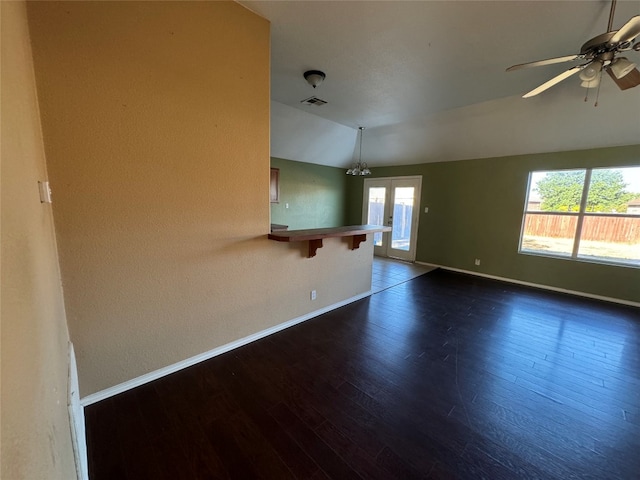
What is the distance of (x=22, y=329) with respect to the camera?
63 centimetres

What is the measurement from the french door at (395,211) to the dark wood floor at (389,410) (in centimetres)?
354

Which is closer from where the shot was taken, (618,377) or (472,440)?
(472,440)

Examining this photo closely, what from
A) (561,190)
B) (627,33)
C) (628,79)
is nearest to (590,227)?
(561,190)

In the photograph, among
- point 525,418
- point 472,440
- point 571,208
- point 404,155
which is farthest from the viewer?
point 404,155

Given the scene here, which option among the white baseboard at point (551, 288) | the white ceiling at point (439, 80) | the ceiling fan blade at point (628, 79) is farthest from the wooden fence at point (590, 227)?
the ceiling fan blade at point (628, 79)

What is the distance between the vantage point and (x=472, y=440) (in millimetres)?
1621

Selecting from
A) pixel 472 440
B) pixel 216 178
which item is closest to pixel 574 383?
pixel 472 440

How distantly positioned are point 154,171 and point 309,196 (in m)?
4.73

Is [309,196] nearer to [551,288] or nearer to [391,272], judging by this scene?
[391,272]

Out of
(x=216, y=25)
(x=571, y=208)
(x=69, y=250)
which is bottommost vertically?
(x=69, y=250)

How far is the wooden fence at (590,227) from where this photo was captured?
12.7 feet

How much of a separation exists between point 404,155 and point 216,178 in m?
4.84

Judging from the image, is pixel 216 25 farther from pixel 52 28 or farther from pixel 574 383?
pixel 574 383

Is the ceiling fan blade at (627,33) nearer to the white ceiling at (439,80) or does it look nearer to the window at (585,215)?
the white ceiling at (439,80)
